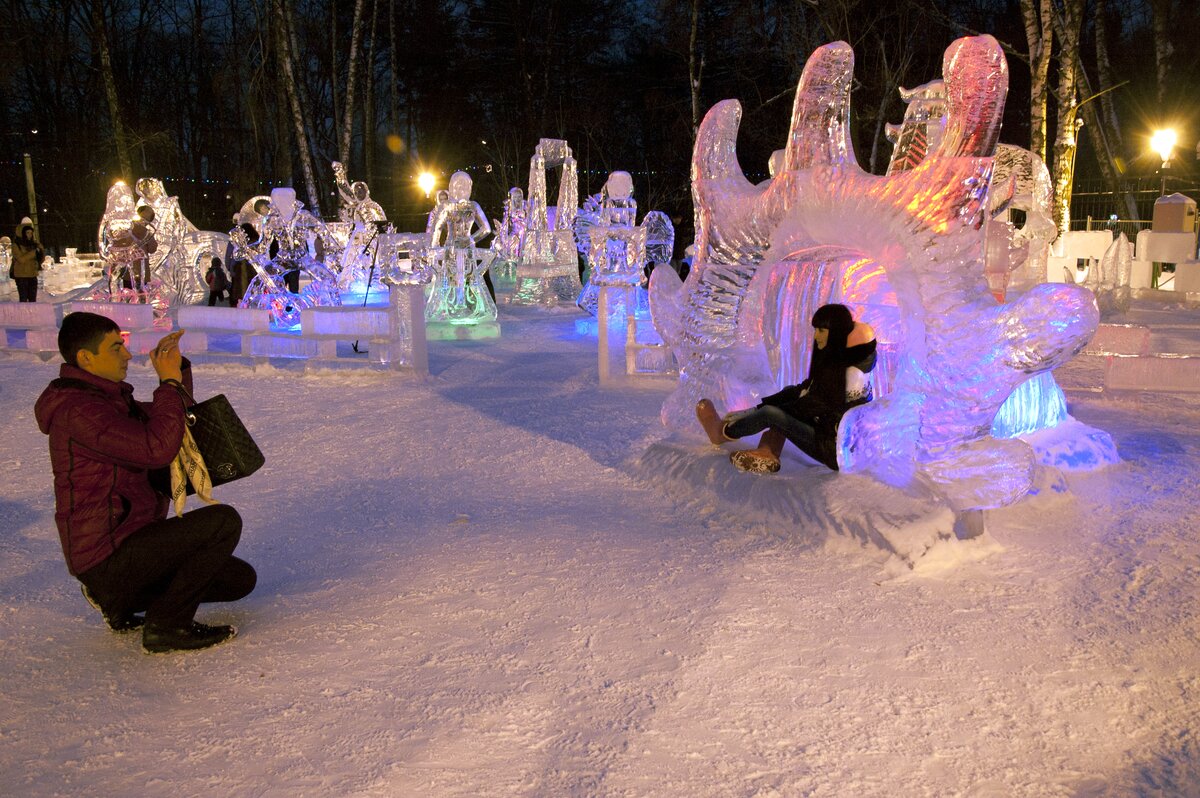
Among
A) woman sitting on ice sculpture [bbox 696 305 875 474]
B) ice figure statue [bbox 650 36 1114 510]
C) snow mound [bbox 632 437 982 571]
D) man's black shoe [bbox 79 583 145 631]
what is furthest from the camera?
woman sitting on ice sculpture [bbox 696 305 875 474]

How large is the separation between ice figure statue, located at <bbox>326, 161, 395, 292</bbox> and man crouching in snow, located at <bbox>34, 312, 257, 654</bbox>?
11477 millimetres

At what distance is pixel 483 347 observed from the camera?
36.6ft

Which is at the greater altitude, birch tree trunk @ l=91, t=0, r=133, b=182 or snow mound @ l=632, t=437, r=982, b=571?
birch tree trunk @ l=91, t=0, r=133, b=182

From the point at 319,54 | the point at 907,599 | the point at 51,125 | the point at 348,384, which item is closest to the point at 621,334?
the point at 348,384

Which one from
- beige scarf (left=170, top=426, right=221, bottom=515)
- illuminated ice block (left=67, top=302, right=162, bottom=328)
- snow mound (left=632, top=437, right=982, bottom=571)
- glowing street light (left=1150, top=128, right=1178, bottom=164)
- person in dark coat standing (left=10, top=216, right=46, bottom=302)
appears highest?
glowing street light (left=1150, top=128, right=1178, bottom=164)

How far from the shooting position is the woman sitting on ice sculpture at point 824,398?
186 inches

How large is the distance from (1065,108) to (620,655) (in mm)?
14854

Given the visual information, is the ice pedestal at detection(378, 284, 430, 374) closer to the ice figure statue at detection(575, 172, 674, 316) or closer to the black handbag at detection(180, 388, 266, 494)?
the ice figure statue at detection(575, 172, 674, 316)

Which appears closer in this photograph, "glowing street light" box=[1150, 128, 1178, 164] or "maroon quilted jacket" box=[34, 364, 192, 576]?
"maroon quilted jacket" box=[34, 364, 192, 576]

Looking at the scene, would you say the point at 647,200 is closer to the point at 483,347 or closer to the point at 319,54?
the point at 319,54

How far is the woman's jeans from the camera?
189 inches

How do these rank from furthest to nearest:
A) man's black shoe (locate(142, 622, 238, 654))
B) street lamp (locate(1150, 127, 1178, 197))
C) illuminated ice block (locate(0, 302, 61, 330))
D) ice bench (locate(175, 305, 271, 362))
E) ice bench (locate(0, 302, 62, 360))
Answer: street lamp (locate(1150, 127, 1178, 197)), illuminated ice block (locate(0, 302, 61, 330)), ice bench (locate(0, 302, 62, 360)), ice bench (locate(175, 305, 271, 362)), man's black shoe (locate(142, 622, 238, 654))

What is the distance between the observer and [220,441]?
339cm

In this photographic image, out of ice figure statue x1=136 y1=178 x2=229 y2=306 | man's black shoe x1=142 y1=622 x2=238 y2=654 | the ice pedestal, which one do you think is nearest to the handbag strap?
man's black shoe x1=142 y1=622 x2=238 y2=654
